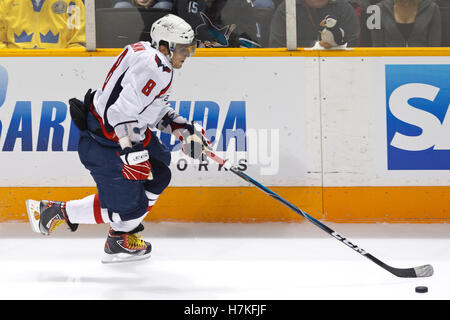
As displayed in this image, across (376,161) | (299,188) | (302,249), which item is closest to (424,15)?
(376,161)

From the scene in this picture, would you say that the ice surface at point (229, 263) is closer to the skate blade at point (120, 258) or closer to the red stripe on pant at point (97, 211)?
the skate blade at point (120, 258)

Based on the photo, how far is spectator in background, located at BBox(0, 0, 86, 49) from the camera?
3.89m

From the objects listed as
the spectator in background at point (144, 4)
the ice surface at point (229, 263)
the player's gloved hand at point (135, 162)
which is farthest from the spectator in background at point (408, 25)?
the player's gloved hand at point (135, 162)

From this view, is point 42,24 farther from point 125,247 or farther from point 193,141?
point 125,247

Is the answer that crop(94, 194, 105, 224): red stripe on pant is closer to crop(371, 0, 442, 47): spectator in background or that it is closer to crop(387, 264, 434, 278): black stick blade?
crop(387, 264, 434, 278): black stick blade

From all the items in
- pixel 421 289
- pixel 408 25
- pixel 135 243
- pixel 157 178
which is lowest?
pixel 421 289

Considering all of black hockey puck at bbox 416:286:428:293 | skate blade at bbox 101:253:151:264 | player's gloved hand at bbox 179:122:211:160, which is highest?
player's gloved hand at bbox 179:122:211:160

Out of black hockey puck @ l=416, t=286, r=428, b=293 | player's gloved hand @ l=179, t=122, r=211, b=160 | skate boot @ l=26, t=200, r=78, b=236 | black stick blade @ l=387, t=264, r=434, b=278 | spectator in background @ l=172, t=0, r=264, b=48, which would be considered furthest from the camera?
spectator in background @ l=172, t=0, r=264, b=48

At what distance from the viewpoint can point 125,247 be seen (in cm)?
327

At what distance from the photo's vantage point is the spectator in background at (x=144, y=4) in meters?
3.83

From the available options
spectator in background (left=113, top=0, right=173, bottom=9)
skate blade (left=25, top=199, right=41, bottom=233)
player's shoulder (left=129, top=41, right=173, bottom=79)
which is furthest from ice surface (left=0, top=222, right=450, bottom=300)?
spectator in background (left=113, top=0, right=173, bottom=9)

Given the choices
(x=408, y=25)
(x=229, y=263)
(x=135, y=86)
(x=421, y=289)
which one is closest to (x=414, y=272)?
(x=421, y=289)

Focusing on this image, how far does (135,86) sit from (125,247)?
82 cm

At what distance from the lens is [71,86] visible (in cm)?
392
